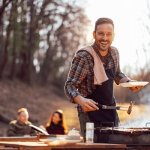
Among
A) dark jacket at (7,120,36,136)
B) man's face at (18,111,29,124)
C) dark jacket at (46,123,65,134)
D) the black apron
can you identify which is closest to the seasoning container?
the black apron

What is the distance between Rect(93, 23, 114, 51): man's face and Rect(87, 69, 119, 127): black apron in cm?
22

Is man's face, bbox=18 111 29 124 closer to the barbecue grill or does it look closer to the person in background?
the person in background

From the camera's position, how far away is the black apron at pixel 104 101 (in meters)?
4.45

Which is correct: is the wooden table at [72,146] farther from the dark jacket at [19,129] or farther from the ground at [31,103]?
the ground at [31,103]

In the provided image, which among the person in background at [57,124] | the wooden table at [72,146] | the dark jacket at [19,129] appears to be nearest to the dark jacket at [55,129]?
the person in background at [57,124]

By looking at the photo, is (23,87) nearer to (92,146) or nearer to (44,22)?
(44,22)

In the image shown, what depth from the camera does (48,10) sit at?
100 feet

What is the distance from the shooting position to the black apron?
14.6 ft

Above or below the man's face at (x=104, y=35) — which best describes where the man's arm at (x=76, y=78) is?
below

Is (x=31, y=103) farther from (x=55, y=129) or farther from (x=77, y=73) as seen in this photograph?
(x=77, y=73)

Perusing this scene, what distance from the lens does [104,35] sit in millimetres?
4457

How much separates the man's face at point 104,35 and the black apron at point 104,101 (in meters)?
0.22

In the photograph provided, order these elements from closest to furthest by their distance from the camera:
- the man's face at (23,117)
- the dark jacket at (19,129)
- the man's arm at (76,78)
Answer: the man's arm at (76,78), the dark jacket at (19,129), the man's face at (23,117)

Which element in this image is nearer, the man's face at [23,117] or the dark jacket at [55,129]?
the man's face at [23,117]
